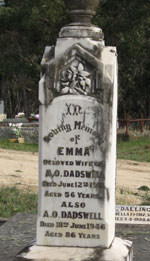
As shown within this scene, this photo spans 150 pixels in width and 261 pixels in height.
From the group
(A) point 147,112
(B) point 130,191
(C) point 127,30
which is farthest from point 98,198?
(A) point 147,112

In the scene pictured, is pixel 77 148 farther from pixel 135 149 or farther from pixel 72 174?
pixel 135 149

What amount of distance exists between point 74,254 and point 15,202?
4307 mm

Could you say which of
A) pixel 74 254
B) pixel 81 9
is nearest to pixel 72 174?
pixel 74 254

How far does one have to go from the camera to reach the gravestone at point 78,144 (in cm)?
554

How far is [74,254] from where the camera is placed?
548 cm

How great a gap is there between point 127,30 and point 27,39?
5.37 m

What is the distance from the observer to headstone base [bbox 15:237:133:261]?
17.7 ft

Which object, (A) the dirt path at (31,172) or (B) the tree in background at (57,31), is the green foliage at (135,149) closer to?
(A) the dirt path at (31,172)

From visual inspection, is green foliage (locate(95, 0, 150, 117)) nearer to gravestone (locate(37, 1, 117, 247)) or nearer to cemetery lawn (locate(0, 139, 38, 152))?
cemetery lawn (locate(0, 139, 38, 152))

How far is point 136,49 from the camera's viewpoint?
22594 mm

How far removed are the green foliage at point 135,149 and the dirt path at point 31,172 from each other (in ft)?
3.91

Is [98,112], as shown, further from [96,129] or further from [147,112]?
[147,112]

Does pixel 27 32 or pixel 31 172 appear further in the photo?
pixel 27 32

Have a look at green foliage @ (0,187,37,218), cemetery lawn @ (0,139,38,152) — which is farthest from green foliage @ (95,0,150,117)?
green foliage @ (0,187,37,218)
